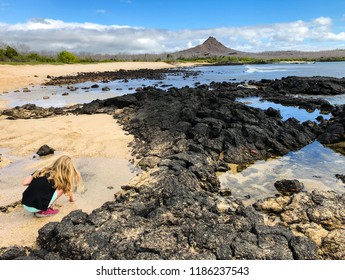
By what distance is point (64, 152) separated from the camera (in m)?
11.8

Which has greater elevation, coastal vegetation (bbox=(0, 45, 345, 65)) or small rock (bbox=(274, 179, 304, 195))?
coastal vegetation (bbox=(0, 45, 345, 65))

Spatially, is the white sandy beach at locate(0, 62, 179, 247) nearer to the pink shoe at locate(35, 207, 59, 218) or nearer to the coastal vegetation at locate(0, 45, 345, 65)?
the pink shoe at locate(35, 207, 59, 218)

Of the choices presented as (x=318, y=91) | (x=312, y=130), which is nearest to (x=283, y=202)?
(x=312, y=130)

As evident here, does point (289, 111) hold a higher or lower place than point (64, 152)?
lower

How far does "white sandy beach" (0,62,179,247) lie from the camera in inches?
267

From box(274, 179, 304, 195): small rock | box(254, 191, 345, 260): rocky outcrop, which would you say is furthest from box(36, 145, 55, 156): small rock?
box(274, 179, 304, 195): small rock

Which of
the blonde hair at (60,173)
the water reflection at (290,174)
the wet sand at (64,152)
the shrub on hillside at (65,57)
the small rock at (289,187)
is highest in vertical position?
the shrub on hillside at (65,57)

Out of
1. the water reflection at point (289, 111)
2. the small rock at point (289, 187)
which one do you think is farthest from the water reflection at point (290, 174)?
the water reflection at point (289, 111)

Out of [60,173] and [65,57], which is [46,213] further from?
[65,57]

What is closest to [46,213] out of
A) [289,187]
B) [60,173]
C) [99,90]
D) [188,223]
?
[60,173]

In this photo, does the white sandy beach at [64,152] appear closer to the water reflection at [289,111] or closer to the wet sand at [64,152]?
the wet sand at [64,152]

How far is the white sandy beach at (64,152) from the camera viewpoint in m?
6.78
